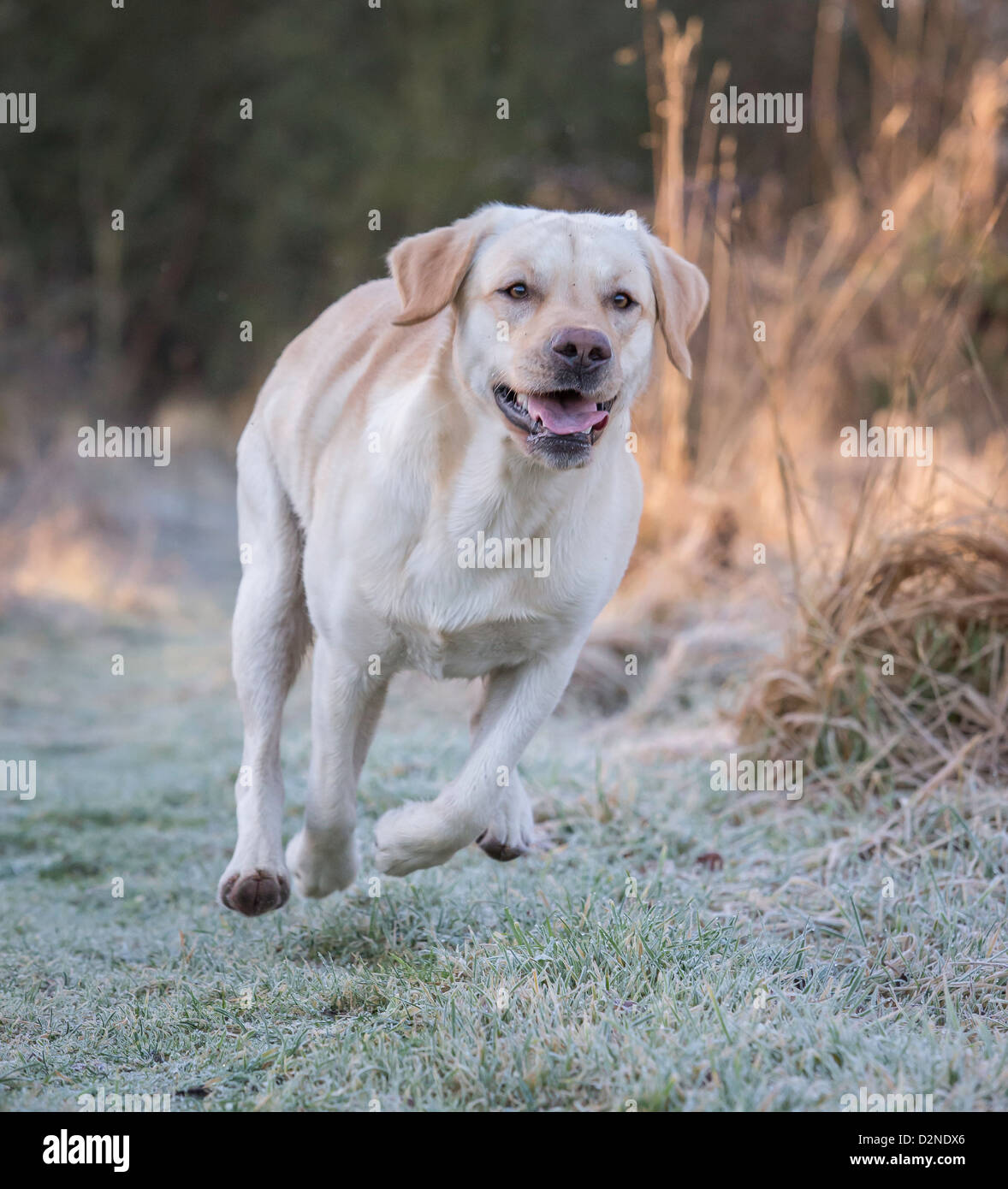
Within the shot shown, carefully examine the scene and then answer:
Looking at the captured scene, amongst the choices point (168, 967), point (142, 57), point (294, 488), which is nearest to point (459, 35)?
point (142, 57)

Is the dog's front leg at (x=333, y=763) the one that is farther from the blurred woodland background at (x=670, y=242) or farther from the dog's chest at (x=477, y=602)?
the blurred woodland background at (x=670, y=242)

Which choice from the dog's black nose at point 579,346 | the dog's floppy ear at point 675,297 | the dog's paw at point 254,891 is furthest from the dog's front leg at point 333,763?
the dog's floppy ear at point 675,297

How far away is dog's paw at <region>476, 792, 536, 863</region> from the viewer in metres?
3.21

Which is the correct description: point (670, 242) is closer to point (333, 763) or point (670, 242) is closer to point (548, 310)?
point (548, 310)

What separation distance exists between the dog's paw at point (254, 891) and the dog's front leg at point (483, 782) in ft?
0.96

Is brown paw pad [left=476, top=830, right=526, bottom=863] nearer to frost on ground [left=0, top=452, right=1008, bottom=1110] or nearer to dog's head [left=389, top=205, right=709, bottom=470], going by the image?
frost on ground [left=0, top=452, right=1008, bottom=1110]

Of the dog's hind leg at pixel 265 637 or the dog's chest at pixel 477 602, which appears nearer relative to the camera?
the dog's chest at pixel 477 602

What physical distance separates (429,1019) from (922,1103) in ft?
2.84

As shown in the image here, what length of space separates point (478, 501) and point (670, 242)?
132 inches

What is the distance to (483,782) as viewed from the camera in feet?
9.35

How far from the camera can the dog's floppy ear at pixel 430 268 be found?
9.25ft

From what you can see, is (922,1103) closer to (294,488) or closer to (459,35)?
(294,488)
